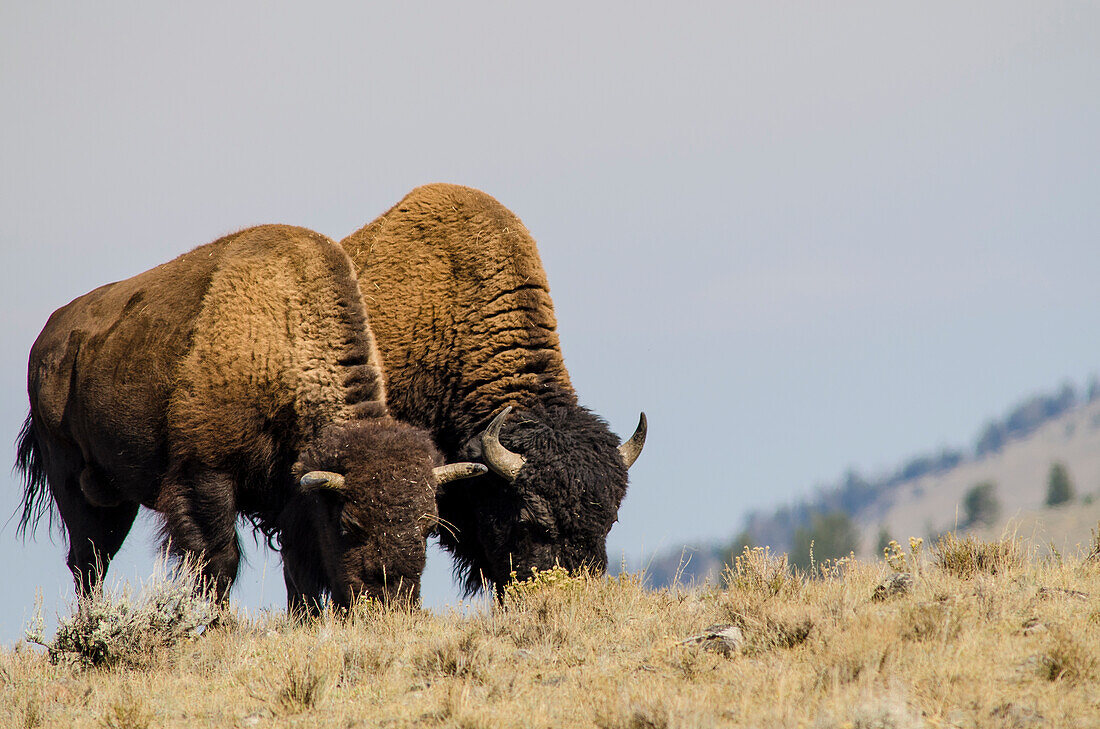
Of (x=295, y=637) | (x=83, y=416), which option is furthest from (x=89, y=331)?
(x=295, y=637)

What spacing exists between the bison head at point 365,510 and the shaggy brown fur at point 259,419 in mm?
11

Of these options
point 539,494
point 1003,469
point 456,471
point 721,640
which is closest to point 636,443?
point 539,494

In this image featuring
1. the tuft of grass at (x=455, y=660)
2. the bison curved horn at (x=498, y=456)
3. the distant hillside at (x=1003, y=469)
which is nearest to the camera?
the tuft of grass at (x=455, y=660)

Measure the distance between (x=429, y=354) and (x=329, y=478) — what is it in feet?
7.92

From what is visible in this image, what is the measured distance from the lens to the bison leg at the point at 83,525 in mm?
9352

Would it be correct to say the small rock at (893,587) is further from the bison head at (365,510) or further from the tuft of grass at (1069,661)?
the bison head at (365,510)

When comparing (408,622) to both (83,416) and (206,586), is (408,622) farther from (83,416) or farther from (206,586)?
(83,416)

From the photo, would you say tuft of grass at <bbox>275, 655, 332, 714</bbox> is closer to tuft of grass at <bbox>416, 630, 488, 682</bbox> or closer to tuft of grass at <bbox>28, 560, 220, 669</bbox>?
tuft of grass at <bbox>416, 630, 488, 682</bbox>

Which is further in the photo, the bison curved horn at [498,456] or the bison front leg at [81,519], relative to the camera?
the bison front leg at [81,519]

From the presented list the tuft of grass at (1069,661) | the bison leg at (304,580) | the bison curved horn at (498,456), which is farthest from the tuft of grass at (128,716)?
the tuft of grass at (1069,661)

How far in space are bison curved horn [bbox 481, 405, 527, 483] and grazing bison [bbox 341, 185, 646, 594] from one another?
1cm

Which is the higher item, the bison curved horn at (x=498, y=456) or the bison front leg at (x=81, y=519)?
the bison curved horn at (x=498, y=456)

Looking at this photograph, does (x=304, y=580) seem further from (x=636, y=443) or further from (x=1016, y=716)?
(x=1016, y=716)

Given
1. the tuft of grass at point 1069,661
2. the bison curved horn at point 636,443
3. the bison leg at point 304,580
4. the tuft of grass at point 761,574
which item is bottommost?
the bison leg at point 304,580
